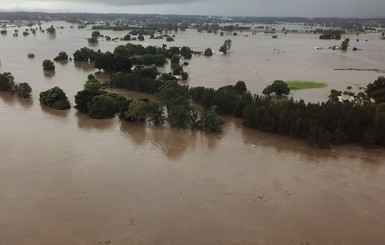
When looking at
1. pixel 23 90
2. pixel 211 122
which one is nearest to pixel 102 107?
pixel 211 122

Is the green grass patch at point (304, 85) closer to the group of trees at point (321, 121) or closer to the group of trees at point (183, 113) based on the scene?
the group of trees at point (321, 121)

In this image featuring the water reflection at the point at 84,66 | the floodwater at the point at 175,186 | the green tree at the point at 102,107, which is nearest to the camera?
the floodwater at the point at 175,186

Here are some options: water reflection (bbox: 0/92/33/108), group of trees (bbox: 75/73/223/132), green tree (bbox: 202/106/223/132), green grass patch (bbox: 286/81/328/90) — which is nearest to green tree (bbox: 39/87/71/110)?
water reflection (bbox: 0/92/33/108)

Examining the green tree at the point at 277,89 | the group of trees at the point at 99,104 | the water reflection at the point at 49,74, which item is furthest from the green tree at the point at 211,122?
the water reflection at the point at 49,74

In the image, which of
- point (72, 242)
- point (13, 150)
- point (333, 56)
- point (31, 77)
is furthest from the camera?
point (333, 56)

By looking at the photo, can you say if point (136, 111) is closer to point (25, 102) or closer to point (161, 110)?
point (161, 110)

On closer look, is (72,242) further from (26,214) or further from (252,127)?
(252,127)

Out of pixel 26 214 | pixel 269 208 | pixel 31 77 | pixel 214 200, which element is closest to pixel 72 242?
pixel 26 214
